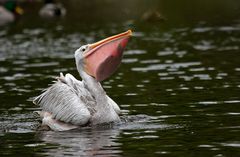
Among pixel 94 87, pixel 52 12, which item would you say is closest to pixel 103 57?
pixel 94 87

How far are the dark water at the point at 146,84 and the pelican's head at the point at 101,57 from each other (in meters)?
0.91

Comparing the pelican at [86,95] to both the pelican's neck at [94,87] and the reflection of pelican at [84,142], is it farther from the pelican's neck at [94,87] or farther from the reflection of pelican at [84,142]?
the reflection of pelican at [84,142]

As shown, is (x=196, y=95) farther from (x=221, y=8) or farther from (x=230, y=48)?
(x=221, y=8)

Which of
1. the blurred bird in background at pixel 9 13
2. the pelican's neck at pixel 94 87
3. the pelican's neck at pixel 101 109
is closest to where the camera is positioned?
the pelican's neck at pixel 101 109

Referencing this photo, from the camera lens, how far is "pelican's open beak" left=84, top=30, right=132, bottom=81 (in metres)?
12.2

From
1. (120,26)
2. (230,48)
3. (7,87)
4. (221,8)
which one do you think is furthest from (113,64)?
(221,8)

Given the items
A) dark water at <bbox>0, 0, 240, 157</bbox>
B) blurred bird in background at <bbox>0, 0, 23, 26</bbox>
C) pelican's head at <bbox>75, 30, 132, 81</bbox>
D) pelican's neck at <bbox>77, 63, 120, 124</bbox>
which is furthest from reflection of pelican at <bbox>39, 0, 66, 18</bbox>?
pelican's neck at <bbox>77, 63, 120, 124</bbox>

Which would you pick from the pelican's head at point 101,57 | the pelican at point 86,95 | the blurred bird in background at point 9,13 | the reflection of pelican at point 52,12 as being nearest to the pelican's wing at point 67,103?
the pelican at point 86,95

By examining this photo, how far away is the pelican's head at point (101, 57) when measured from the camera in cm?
1217

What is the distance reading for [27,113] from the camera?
525 inches

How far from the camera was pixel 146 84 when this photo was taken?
1595cm

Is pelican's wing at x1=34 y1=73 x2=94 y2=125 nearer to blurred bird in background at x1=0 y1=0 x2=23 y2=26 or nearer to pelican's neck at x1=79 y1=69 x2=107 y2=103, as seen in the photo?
pelican's neck at x1=79 y1=69 x2=107 y2=103

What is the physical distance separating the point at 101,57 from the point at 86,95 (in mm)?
652

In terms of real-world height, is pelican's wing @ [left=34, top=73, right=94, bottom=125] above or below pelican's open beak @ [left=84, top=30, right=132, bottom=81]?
below
